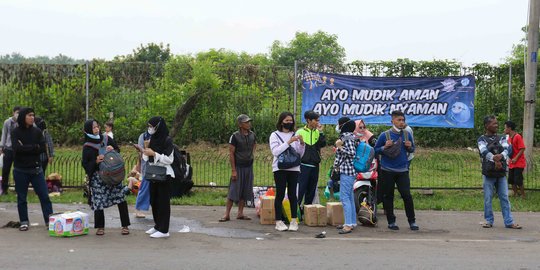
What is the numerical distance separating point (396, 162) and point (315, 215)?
1526mm

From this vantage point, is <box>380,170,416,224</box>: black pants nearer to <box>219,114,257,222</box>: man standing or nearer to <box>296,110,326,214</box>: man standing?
<box>296,110,326,214</box>: man standing

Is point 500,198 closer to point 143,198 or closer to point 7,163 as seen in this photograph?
point 143,198

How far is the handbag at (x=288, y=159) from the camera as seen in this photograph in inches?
365

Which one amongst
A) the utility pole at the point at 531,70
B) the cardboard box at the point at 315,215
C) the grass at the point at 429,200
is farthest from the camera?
the utility pole at the point at 531,70

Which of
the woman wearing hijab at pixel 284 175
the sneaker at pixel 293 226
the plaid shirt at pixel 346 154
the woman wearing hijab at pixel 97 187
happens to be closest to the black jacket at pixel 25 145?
the woman wearing hijab at pixel 97 187

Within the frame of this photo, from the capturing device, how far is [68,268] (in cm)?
695

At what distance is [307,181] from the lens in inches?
402

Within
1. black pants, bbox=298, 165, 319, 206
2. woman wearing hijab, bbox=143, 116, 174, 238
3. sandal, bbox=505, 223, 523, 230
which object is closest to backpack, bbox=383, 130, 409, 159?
black pants, bbox=298, 165, 319, 206

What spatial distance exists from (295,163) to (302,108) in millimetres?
5275

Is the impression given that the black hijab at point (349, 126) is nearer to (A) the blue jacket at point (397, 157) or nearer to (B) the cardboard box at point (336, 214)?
(A) the blue jacket at point (397, 157)

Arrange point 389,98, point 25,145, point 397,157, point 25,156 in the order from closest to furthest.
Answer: point 25,145 < point 25,156 < point 397,157 < point 389,98

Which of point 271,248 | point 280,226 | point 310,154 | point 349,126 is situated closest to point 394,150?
point 349,126

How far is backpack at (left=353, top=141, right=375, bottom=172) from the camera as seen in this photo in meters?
9.52

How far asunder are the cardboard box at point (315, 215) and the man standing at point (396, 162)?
1012 millimetres
